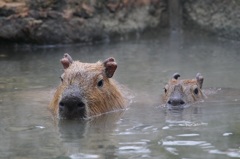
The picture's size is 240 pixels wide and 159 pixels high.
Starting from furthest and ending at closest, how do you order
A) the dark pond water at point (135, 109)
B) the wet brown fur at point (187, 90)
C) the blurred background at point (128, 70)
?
the wet brown fur at point (187, 90)
the blurred background at point (128, 70)
the dark pond water at point (135, 109)

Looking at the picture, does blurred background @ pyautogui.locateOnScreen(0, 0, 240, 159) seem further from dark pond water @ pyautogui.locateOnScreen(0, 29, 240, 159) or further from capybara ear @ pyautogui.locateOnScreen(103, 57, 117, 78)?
capybara ear @ pyautogui.locateOnScreen(103, 57, 117, 78)

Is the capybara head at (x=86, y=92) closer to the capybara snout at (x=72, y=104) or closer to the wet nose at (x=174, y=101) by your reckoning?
the capybara snout at (x=72, y=104)

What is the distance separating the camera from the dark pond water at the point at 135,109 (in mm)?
5812

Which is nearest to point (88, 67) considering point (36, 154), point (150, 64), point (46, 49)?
point (36, 154)

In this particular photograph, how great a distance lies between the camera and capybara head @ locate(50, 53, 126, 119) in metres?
7.37


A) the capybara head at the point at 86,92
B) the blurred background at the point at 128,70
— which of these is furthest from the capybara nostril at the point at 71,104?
the blurred background at the point at 128,70

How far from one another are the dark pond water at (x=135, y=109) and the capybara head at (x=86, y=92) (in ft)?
0.48

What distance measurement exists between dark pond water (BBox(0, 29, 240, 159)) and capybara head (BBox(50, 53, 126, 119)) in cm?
15

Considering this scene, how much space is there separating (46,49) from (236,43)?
151 inches

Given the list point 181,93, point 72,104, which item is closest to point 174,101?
point 181,93

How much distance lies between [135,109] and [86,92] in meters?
0.85

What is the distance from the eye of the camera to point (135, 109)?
8195mm

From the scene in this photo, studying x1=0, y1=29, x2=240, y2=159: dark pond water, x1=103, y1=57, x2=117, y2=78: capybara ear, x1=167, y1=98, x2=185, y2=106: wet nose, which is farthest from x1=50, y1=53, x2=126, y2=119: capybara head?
x1=167, y1=98, x2=185, y2=106: wet nose

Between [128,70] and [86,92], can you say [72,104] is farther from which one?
[128,70]
